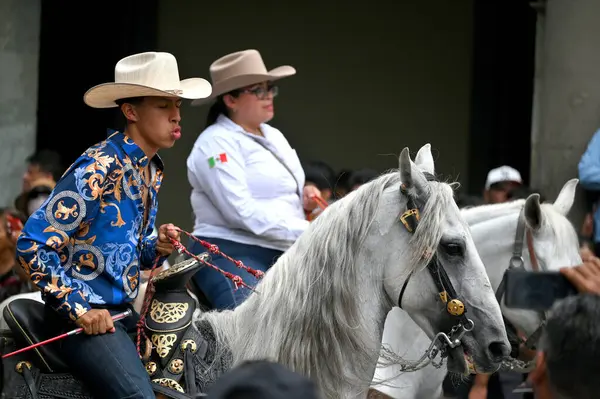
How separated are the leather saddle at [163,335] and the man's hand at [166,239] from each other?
0.26 feet

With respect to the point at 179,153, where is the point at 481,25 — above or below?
above

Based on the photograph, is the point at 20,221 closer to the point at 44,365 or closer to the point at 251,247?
the point at 251,247

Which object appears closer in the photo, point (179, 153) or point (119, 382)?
point (119, 382)

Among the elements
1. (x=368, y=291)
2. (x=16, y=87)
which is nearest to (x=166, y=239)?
(x=368, y=291)

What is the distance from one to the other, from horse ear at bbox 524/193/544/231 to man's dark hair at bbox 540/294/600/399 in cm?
334

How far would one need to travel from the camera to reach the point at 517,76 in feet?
36.9

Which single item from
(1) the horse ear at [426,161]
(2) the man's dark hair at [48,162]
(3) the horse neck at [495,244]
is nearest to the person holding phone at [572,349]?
(1) the horse ear at [426,161]

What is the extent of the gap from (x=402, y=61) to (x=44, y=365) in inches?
290

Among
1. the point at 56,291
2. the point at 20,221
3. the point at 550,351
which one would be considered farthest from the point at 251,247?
the point at 550,351

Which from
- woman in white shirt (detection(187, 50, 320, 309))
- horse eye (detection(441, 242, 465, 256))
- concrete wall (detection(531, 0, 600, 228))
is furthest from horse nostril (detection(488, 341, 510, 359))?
concrete wall (detection(531, 0, 600, 228))

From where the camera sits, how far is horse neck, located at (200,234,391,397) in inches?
178

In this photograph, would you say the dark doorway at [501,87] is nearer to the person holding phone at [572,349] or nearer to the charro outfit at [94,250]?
the charro outfit at [94,250]

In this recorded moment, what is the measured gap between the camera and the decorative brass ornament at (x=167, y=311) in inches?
187

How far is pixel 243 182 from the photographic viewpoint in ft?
19.8
